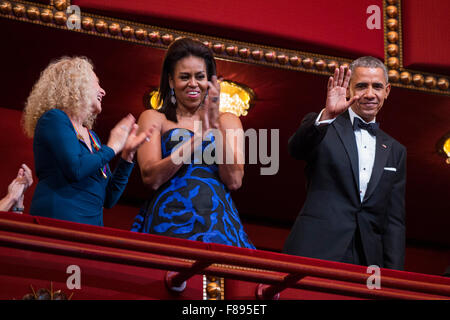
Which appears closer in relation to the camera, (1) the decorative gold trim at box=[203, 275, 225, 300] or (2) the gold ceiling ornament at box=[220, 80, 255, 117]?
(1) the decorative gold trim at box=[203, 275, 225, 300]

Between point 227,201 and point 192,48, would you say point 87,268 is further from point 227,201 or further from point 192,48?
point 192,48

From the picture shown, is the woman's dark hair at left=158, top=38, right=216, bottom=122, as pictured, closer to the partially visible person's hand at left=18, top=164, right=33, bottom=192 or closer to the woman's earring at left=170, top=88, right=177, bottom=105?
the woman's earring at left=170, top=88, right=177, bottom=105

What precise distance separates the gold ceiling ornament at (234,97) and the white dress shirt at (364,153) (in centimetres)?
88

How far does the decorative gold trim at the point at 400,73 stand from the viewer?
376 centimetres

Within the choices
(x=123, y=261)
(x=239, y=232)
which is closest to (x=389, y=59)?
(x=239, y=232)

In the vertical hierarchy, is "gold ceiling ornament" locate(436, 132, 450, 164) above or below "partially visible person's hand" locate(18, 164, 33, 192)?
above

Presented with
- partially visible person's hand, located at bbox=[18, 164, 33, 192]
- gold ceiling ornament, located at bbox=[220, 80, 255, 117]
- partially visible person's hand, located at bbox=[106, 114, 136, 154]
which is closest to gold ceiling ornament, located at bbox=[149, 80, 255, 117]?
gold ceiling ornament, located at bbox=[220, 80, 255, 117]

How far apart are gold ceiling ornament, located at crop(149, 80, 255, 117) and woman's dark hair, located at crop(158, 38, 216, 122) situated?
0.96m

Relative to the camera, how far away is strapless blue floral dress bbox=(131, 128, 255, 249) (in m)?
2.48

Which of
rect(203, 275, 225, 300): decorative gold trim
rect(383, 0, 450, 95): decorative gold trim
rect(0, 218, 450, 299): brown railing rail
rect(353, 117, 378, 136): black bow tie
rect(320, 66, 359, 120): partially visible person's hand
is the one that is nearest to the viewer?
rect(0, 218, 450, 299): brown railing rail

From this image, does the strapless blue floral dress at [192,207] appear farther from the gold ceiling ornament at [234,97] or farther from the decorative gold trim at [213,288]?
the gold ceiling ornament at [234,97]

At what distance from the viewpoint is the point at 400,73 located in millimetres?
3771

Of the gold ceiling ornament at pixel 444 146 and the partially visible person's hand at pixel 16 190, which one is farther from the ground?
the gold ceiling ornament at pixel 444 146

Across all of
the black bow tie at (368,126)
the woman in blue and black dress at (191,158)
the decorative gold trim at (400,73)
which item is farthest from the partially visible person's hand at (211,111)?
the decorative gold trim at (400,73)
